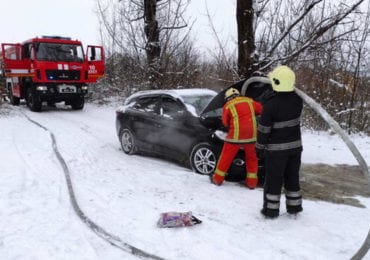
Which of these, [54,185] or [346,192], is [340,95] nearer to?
[346,192]

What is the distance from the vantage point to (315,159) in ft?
25.5

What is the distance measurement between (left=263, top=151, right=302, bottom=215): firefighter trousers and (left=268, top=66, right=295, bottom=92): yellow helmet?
0.76 metres

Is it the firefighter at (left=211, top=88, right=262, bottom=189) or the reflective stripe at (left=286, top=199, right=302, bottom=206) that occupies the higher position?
the firefighter at (left=211, top=88, right=262, bottom=189)

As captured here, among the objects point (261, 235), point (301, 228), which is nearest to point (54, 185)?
point (261, 235)

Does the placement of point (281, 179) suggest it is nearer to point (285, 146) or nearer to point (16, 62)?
point (285, 146)

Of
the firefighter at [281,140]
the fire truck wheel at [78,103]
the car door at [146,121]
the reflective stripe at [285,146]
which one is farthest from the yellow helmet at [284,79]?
the fire truck wheel at [78,103]

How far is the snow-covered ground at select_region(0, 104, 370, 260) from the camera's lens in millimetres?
3615

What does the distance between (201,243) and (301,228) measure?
48.7 inches

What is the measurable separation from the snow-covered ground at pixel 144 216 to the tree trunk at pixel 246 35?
278 centimetres

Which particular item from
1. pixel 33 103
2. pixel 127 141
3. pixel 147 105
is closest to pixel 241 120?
pixel 147 105

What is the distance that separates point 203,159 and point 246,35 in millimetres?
3609

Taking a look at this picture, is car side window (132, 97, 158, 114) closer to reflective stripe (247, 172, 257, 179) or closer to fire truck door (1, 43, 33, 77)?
reflective stripe (247, 172, 257, 179)

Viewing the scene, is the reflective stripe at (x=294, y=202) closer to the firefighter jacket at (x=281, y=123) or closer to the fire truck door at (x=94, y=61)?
the firefighter jacket at (x=281, y=123)

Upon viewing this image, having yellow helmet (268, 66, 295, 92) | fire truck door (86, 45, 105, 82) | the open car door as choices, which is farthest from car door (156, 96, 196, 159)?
fire truck door (86, 45, 105, 82)
